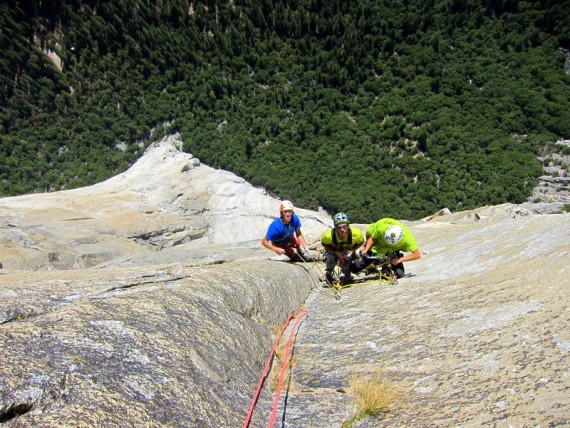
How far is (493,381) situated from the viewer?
100 inches

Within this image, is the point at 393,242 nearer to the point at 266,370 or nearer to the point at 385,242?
the point at 385,242

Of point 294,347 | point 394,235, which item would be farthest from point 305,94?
point 294,347

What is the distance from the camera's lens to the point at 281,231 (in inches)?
325

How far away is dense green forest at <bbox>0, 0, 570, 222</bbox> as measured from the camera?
44.7m

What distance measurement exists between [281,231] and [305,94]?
5563cm

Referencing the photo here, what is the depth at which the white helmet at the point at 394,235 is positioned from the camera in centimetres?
705

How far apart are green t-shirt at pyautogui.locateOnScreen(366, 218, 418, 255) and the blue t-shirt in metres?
2.01

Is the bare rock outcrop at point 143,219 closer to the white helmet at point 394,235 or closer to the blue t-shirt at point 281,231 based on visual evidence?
the blue t-shirt at point 281,231

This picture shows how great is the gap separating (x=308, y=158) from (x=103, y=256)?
122 ft

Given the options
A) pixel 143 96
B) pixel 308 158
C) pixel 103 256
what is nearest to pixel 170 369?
pixel 103 256

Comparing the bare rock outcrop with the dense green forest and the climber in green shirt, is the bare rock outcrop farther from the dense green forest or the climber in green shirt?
the dense green forest

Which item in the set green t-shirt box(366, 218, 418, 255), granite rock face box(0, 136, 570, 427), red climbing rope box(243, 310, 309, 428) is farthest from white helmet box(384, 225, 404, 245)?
red climbing rope box(243, 310, 309, 428)

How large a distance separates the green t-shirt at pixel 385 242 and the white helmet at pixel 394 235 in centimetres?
12

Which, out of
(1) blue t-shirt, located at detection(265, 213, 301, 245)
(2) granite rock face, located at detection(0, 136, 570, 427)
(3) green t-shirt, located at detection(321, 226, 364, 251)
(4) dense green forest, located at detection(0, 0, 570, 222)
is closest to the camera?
(2) granite rock face, located at detection(0, 136, 570, 427)
